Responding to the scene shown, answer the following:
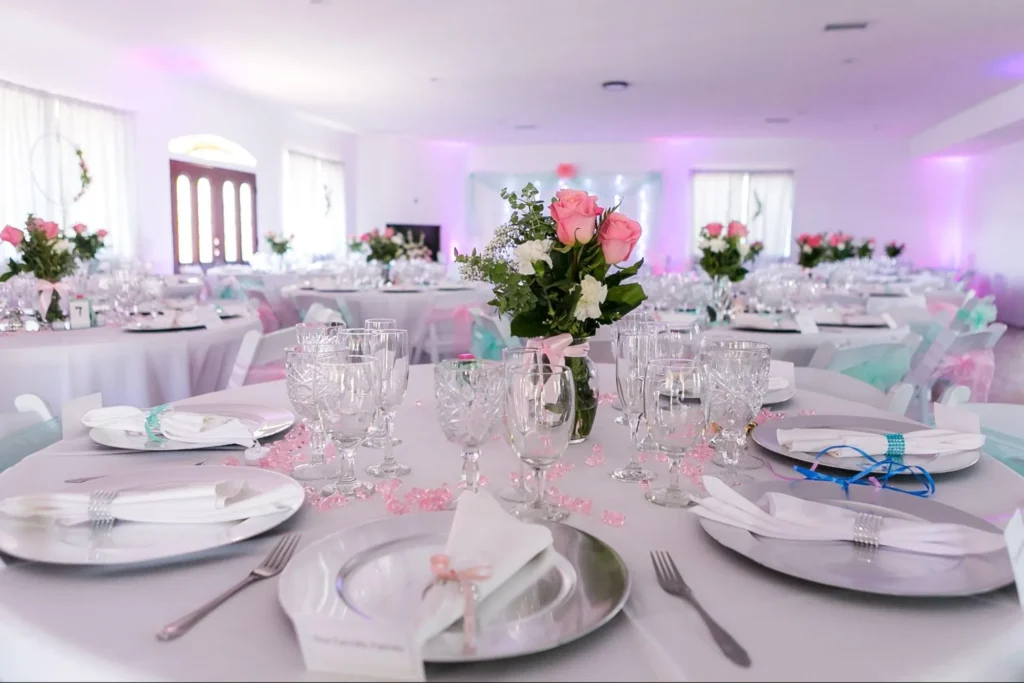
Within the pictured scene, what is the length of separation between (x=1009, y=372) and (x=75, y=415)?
9.05 meters

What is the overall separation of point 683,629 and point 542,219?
36.9 inches

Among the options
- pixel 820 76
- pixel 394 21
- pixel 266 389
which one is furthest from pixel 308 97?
pixel 266 389

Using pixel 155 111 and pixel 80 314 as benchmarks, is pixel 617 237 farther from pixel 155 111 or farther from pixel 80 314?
pixel 155 111

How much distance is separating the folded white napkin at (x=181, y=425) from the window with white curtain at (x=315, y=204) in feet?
41.8

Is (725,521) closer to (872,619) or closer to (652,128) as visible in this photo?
(872,619)

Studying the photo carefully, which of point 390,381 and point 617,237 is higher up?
point 617,237

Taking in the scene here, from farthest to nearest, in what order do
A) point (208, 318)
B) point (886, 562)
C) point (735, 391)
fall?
point (208, 318) < point (735, 391) < point (886, 562)

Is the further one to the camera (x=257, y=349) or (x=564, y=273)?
(x=257, y=349)

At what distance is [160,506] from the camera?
3.28ft

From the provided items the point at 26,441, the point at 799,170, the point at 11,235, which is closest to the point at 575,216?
the point at 26,441

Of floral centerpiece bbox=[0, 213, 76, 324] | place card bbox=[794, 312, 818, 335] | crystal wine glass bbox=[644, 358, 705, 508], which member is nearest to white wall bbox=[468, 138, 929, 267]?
place card bbox=[794, 312, 818, 335]

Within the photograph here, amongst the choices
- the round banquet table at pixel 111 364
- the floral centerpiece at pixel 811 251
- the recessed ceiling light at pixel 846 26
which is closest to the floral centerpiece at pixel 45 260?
the round banquet table at pixel 111 364

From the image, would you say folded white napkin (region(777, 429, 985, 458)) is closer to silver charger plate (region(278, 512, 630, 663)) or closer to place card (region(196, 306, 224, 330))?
silver charger plate (region(278, 512, 630, 663))

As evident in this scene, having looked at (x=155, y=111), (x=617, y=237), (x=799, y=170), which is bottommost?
(x=617, y=237)
